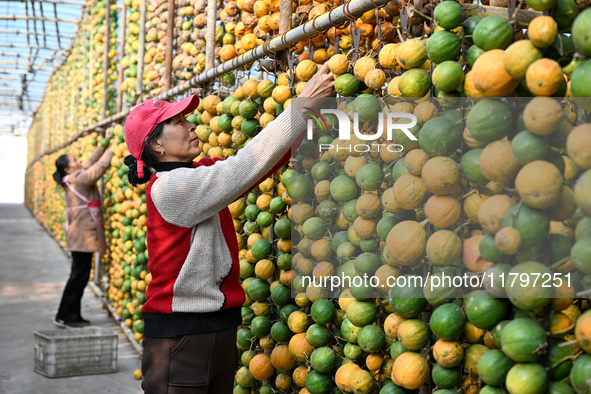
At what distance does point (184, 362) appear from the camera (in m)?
2.26

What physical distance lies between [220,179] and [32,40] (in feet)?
47.3

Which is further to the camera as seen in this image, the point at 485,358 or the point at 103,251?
the point at 103,251

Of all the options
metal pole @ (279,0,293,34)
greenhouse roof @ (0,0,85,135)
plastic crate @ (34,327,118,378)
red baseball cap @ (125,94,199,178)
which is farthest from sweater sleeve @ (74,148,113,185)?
greenhouse roof @ (0,0,85,135)

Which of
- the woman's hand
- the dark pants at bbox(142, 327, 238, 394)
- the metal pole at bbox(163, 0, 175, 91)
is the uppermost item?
the metal pole at bbox(163, 0, 175, 91)

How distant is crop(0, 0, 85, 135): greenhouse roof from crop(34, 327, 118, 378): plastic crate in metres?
7.80

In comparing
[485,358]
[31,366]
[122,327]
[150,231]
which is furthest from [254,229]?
[122,327]

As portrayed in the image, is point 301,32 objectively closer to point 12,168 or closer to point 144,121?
point 144,121

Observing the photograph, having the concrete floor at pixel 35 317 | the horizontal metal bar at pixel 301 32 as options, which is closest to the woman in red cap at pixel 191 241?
→ the horizontal metal bar at pixel 301 32

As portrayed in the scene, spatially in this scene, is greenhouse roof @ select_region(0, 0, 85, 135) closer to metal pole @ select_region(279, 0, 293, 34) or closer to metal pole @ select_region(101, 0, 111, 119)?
metal pole @ select_region(101, 0, 111, 119)

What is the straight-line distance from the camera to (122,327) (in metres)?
5.84

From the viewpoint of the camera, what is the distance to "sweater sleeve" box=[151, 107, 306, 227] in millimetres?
2162

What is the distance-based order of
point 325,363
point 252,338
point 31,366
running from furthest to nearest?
point 31,366 → point 252,338 → point 325,363

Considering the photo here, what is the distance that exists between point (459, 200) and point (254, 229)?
61.2 inches

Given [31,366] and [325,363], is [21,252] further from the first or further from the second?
[325,363]
